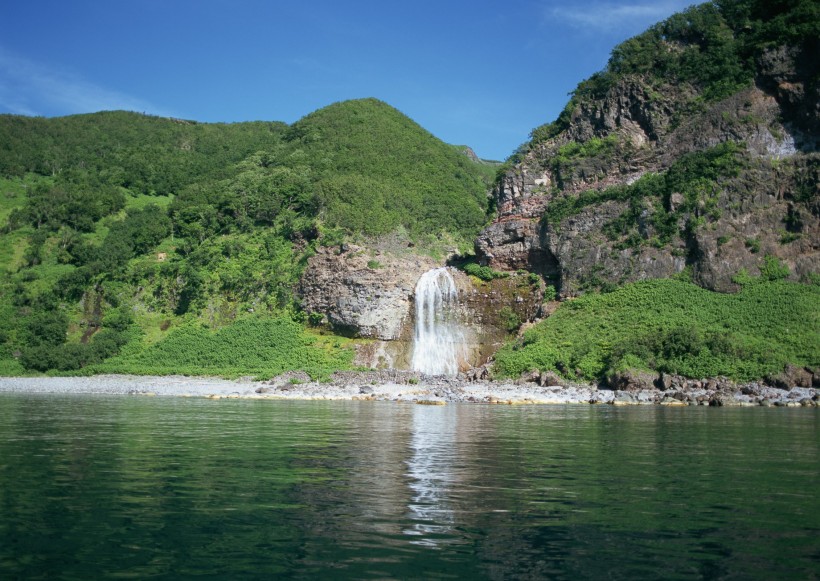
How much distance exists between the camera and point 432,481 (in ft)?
46.3

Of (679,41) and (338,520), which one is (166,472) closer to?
(338,520)

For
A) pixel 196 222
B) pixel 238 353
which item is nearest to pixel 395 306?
pixel 238 353

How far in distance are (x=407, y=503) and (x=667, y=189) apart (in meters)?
55.3

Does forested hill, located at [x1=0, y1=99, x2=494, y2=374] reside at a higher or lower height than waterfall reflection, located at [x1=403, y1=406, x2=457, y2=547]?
higher

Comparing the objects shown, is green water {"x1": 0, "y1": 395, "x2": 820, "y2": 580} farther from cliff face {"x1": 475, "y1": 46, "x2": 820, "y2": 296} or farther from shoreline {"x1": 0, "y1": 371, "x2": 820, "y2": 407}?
cliff face {"x1": 475, "y1": 46, "x2": 820, "y2": 296}

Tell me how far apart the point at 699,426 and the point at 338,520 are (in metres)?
19.0

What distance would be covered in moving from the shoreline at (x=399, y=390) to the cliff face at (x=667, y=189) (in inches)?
661

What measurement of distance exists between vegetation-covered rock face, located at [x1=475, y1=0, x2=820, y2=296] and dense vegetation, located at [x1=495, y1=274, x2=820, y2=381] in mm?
2803

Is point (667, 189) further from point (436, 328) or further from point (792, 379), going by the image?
point (792, 379)

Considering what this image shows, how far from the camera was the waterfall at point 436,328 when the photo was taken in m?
59.8

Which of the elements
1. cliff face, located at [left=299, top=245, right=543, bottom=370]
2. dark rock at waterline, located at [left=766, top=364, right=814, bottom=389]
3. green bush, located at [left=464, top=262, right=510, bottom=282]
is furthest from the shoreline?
green bush, located at [left=464, top=262, right=510, bottom=282]

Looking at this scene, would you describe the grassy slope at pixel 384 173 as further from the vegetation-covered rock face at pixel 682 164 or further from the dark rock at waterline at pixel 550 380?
the dark rock at waterline at pixel 550 380

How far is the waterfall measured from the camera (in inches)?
2356

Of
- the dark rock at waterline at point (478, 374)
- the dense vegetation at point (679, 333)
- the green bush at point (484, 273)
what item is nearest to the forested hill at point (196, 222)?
the green bush at point (484, 273)
